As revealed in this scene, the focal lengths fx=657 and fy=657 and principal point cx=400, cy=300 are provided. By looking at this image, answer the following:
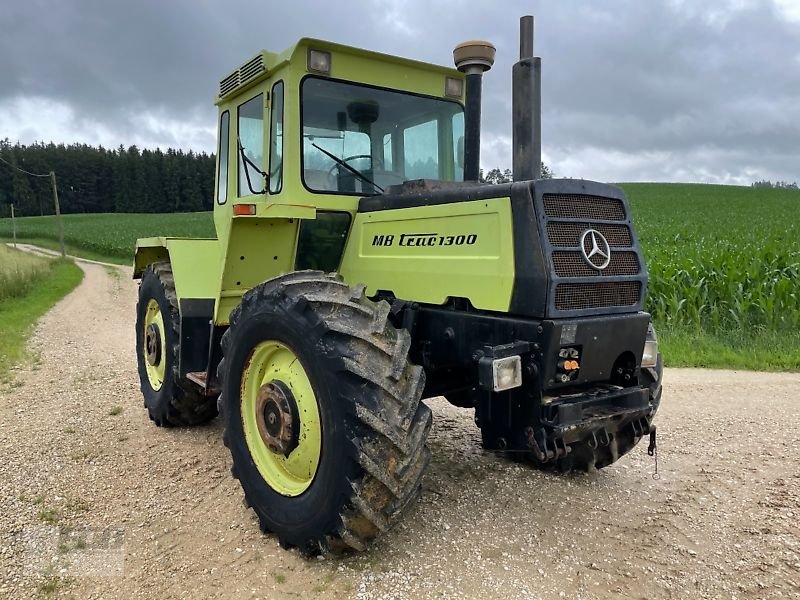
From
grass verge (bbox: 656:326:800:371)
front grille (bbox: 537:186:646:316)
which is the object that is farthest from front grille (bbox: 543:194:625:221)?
grass verge (bbox: 656:326:800:371)

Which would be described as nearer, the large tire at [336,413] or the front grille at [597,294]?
the large tire at [336,413]

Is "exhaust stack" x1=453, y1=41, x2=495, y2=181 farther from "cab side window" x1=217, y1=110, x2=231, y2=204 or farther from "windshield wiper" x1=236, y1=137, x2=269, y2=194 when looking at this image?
"cab side window" x1=217, y1=110, x2=231, y2=204

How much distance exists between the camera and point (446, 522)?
3.61 meters

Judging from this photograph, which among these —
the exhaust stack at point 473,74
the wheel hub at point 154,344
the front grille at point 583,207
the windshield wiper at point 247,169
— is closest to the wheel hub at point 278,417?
the windshield wiper at point 247,169

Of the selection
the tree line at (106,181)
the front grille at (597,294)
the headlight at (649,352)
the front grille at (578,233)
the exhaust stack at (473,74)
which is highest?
the tree line at (106,181)

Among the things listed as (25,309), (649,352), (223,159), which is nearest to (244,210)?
(223,159)

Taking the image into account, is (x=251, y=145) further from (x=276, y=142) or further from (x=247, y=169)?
(x=276, y=142)

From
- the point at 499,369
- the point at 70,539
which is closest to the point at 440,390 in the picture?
the point at 499,369

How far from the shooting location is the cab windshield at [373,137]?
158 inches

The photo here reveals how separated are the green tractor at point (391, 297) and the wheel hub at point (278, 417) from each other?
10mm

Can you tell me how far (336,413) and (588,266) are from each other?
55.3 inches

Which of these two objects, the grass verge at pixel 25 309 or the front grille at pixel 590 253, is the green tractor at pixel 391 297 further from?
the grass verge at pixel 25 309

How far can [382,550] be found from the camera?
3.26 metres

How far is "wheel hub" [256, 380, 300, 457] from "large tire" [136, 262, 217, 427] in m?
1.61
